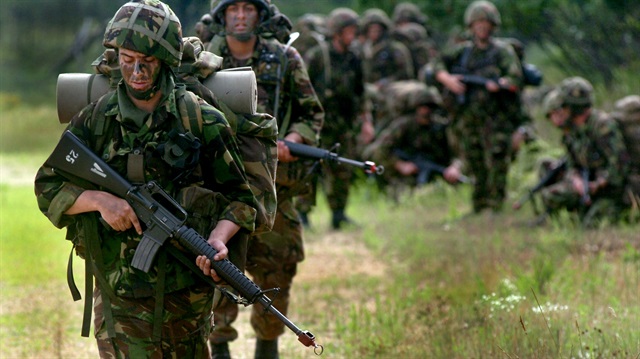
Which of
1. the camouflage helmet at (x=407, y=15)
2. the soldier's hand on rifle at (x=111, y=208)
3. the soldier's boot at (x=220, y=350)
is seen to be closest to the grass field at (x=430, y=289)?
the soldier's boot at (x=220, y=350)

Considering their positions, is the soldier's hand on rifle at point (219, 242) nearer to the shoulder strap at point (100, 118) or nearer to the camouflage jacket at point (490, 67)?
the shoulder strap at point (100, 118)

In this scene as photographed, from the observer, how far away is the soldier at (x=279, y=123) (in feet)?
22.6

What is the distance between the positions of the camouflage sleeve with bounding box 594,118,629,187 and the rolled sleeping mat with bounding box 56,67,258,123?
7147 millimetres

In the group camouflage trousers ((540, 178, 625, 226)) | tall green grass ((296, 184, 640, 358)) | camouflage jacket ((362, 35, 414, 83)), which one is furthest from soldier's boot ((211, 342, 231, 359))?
camouflage jacket ((362, 35, 414, 83))

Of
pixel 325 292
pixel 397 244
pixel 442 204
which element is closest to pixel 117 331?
pixel 325 292

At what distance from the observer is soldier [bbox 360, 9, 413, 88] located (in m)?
17.7

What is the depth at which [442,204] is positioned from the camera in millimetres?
15711

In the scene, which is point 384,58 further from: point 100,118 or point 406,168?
point 100,118

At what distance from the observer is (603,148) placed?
1159 cm

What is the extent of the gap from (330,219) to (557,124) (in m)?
3.54

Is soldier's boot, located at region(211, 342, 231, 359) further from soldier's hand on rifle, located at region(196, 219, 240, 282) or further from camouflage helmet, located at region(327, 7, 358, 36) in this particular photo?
camouflage helmet, located at region(327, 7, 358, 36)

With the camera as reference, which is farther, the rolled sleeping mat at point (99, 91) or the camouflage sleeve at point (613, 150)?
the camouflage sleeve at point (613, 150)

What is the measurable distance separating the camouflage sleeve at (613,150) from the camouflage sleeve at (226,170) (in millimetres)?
7243

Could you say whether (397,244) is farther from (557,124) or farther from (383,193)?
(383,193)
